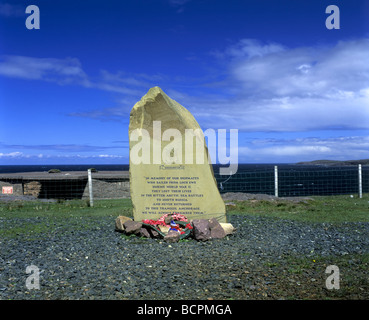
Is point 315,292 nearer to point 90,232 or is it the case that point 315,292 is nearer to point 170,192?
point 170,192

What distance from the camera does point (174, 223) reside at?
824 centimetres

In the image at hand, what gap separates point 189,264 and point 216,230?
209 cm

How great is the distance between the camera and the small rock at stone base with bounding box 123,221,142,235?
320 inches

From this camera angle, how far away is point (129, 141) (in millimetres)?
8852

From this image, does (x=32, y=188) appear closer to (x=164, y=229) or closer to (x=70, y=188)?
(x=70, y=188)

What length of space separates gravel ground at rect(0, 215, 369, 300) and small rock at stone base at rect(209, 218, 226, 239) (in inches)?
7.7

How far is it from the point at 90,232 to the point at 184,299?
451 cm

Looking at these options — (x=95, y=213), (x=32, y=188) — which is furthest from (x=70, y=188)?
(x=95, y=213)

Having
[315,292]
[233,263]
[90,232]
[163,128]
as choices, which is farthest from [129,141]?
[315,292]

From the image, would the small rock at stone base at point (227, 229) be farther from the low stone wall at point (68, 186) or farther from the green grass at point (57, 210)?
the low stone wall at point (68, 186)

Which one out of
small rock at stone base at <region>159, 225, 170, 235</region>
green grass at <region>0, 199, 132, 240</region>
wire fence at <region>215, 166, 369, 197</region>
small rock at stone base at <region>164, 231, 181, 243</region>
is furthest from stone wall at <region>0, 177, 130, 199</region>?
small rock at stone base at <region>164, 231, 181, 243</region>

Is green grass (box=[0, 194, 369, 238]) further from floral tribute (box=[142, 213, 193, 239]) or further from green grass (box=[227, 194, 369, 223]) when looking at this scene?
floral tribute (box=[142, 213, 193, 239])

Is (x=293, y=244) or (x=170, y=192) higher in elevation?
(x=170, y=192)

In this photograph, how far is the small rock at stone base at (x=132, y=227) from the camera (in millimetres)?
8141
